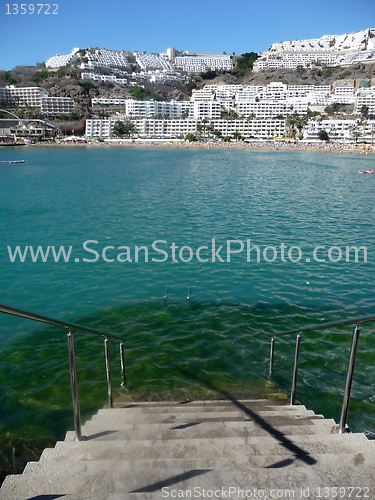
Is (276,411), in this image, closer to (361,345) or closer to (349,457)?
(349,457)

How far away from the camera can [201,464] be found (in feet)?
8.75

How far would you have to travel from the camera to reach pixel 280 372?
22.9ft

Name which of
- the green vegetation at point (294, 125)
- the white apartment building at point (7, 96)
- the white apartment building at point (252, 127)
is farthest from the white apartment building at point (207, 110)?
the white apartment building at point (7, 96)

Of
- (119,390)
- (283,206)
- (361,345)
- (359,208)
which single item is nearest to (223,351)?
(119,390)

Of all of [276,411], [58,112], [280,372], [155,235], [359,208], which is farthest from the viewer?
[58,112]

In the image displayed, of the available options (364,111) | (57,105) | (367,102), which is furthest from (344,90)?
(57,105)

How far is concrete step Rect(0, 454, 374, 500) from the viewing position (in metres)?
2.43

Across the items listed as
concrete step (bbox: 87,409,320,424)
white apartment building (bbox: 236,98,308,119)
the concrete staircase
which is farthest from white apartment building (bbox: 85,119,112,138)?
the concrete staircase

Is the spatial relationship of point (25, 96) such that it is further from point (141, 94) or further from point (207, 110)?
point (207, 110)

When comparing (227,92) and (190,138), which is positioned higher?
(227,92)

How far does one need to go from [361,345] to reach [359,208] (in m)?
22.1

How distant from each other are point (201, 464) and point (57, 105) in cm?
18666

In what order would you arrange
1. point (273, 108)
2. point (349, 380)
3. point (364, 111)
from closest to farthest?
point (349, 380), point (364, 111), point (273, 108)

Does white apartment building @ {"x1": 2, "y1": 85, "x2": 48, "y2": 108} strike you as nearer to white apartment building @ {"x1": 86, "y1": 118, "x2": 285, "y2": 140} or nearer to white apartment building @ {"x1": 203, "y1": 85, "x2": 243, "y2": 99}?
white apartment building @ {"x1": 86, "y1": 118, "x2": 285, "y2": 140}
